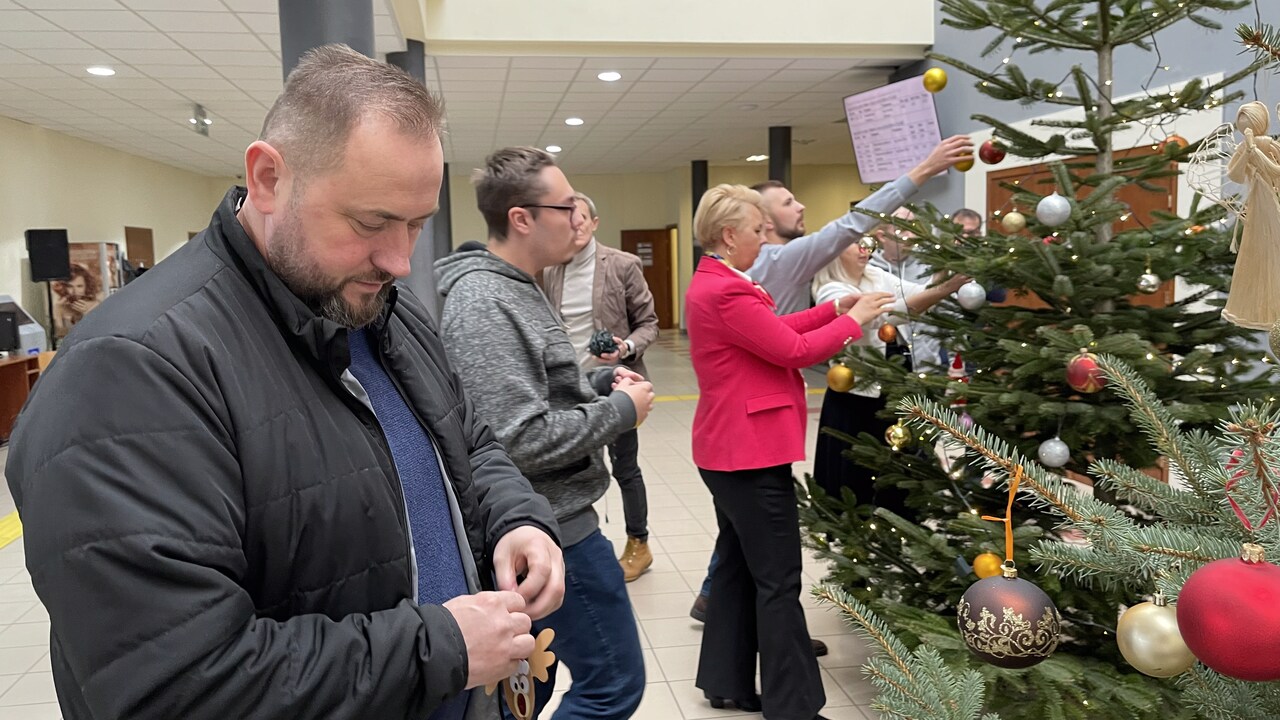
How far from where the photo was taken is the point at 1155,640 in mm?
824

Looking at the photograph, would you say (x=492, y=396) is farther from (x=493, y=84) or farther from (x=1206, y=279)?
(x=493, y=84)

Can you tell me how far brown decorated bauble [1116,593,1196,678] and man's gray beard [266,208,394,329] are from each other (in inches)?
35.1

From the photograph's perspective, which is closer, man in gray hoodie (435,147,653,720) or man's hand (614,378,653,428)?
man in gray hoodie (435,147,653,720)

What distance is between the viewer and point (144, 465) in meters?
0.80

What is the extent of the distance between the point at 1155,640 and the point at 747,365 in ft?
5.73

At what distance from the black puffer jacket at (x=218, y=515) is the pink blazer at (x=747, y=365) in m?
1.55

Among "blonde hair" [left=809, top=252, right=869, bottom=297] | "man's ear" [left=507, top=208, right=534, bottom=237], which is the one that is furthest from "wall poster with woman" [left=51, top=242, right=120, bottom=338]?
"man's ear" [left=507, top=208, right=534, bottom=237]

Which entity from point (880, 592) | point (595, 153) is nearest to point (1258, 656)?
point (880, 592)

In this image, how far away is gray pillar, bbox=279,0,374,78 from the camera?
106 inches

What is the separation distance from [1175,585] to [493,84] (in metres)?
8.15

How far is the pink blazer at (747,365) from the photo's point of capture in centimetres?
245

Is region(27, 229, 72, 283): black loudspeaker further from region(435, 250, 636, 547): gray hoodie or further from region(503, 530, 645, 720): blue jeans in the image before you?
region(503, 530, 645, 720): blue jeans

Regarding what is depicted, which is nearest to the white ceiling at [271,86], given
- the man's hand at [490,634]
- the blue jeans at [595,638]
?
the blue jeans at [595,638]

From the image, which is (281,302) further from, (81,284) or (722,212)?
(81,284)
